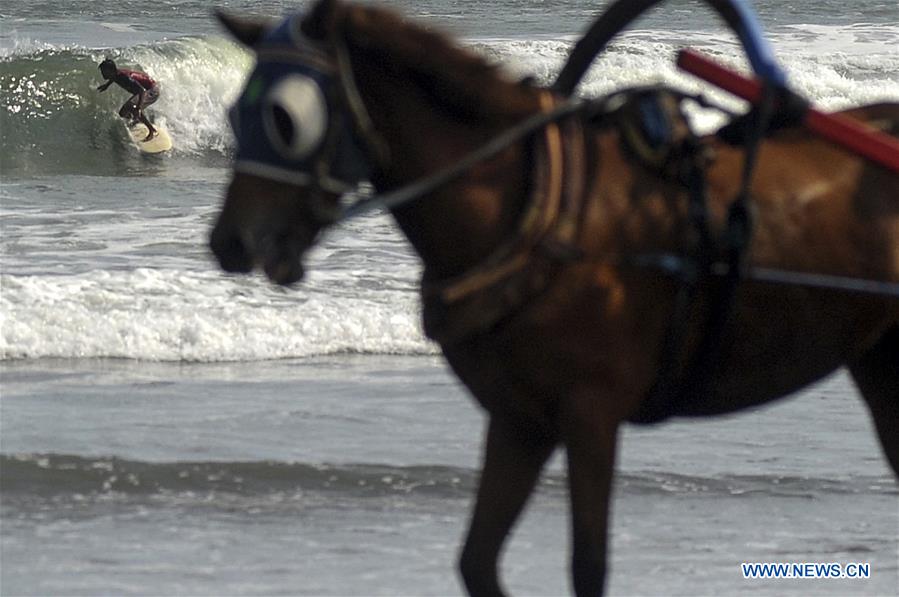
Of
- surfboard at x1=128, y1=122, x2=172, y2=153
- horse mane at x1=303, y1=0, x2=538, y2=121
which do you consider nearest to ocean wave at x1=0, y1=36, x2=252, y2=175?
surfboard at x1=128, y1=122, x2=172, y2=153

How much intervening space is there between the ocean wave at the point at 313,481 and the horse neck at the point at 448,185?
272 cm

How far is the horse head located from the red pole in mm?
522

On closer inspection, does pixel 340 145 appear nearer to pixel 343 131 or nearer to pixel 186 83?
pixel 343 131

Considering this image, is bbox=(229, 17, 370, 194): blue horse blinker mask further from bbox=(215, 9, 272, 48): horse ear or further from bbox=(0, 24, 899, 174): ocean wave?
bbox=(0, 24, 899, 174): ocean wave

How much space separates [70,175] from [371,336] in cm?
818

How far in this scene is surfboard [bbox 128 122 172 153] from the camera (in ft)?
61.8

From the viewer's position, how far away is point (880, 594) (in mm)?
5230

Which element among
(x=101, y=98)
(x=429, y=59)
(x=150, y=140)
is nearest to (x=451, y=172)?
(x=429, y=59)

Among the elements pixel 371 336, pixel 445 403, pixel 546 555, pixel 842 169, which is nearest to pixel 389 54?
pixel 842 169

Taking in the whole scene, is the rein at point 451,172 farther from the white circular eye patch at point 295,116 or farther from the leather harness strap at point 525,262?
the white circular eye patch at point 295,116

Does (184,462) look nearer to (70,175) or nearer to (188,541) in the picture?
(188,541)

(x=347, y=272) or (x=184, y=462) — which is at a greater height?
(x=184, y=462)

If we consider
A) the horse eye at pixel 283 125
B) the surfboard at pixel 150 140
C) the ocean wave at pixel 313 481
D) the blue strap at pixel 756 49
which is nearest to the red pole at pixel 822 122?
the blue strap at pixel 756 49

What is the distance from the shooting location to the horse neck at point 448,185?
3.44 metres
